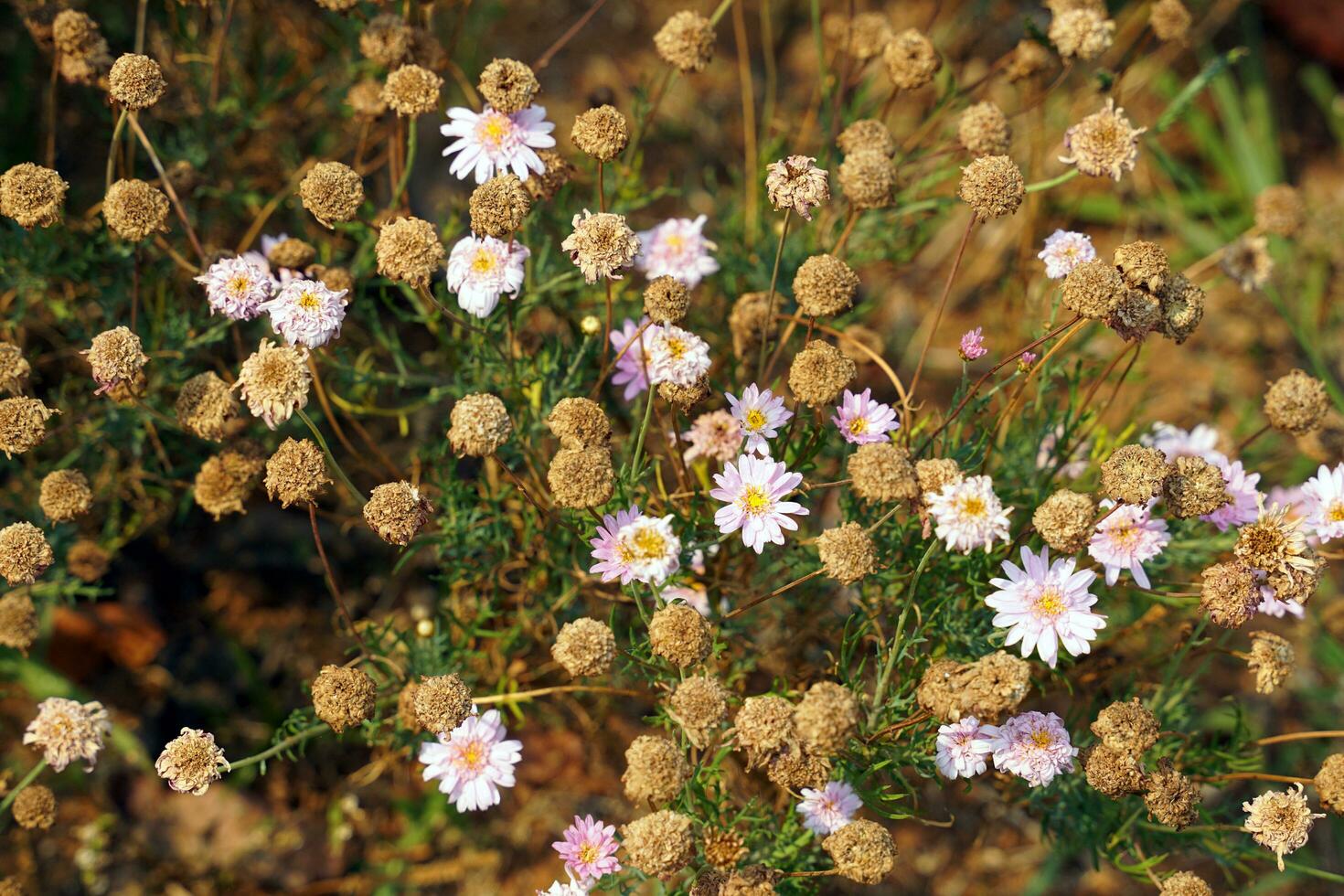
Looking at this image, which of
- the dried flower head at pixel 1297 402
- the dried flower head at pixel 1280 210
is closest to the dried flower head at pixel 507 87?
the dried flower head at pixel 1297 402

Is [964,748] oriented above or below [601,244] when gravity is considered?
below

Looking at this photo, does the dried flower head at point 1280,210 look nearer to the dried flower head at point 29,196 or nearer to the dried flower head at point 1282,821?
the dried flower head at point 1282,821

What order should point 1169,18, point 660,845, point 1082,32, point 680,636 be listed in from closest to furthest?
point 660,845, point 680,636, point 1082,32, point 1169,18

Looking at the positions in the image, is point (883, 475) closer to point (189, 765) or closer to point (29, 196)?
point (189, 765)

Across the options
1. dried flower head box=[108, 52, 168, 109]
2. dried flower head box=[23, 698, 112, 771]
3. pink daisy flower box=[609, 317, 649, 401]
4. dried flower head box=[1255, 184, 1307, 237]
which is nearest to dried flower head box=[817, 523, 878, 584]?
pink daisy flower box=[609, 317, 649, 401]

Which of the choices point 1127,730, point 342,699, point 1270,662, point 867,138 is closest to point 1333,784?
point 1270,662

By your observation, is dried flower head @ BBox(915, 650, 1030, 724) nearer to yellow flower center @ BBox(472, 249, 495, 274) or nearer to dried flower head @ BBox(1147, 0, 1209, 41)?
yellow flower center @ BBox(472, 249, 495, 274)

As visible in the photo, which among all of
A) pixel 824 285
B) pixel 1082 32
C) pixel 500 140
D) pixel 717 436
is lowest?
pixel 717 436

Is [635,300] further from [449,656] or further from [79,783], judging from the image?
[79,783]
